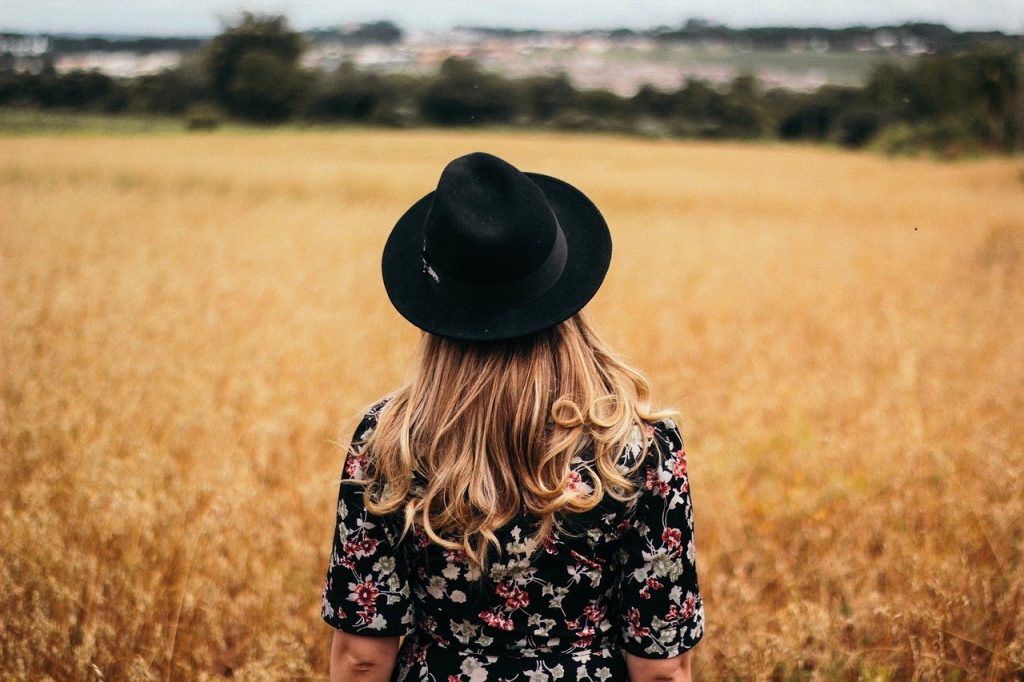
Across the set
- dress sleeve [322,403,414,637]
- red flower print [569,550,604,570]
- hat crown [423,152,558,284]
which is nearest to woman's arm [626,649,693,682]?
red flower print [569,550,604,570]

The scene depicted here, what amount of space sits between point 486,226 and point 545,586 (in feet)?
2.00

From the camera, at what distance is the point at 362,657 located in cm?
136

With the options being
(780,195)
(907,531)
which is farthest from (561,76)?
(907,531)

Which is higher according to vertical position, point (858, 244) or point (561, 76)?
point (561, 76)

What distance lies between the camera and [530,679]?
4.18 ft

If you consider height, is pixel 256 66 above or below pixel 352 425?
above

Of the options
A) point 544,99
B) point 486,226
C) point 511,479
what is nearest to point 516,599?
point 511,479

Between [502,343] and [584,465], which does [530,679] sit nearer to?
[584,465]

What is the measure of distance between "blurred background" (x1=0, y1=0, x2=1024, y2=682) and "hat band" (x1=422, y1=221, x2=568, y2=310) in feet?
1.32

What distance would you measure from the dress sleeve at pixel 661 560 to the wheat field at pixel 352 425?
0.69 m

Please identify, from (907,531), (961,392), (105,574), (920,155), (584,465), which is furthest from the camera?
(920,155)

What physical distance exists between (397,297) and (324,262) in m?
7.63

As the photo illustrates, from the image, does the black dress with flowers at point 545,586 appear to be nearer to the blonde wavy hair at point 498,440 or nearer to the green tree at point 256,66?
the blonde wavy hair at point 498,440

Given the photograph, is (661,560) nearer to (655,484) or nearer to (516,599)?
(655,484)
